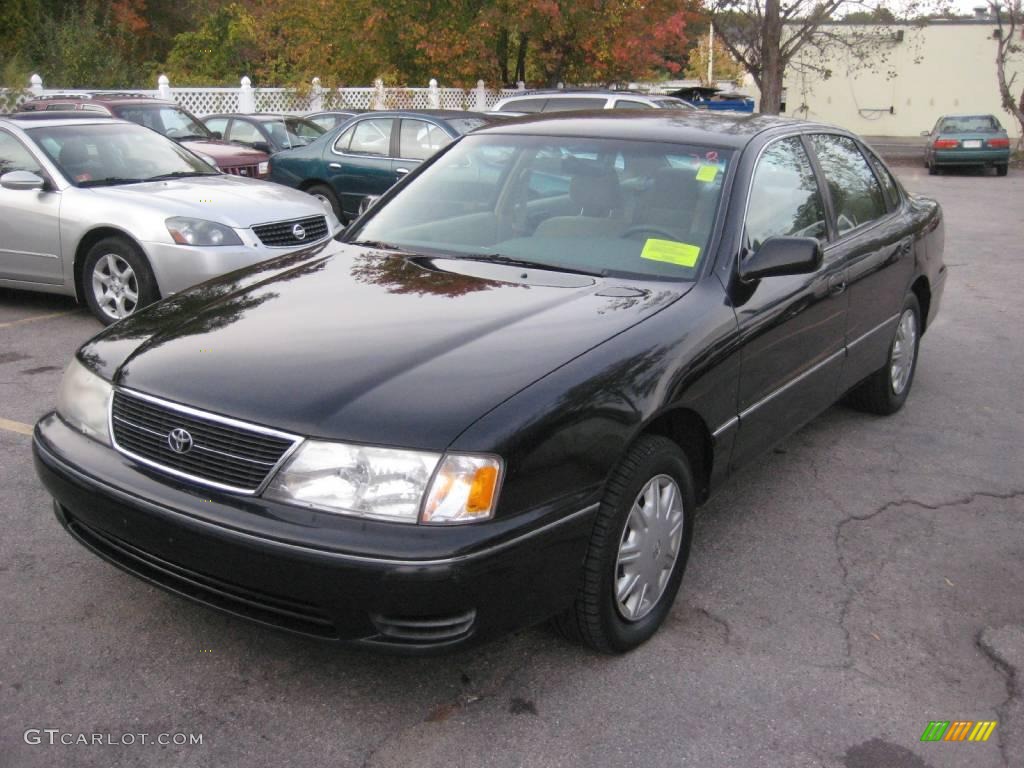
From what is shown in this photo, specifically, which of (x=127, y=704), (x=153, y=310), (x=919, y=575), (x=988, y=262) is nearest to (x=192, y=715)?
(x=127, y=704)

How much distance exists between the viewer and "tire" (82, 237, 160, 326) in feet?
23.5

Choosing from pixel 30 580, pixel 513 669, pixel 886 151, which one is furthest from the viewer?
pixel 886 151

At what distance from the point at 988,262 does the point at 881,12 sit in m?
19.7

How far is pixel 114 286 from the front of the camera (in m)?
7.36

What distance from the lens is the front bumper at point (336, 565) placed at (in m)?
2.61

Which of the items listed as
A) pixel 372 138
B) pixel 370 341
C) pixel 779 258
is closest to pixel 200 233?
pixel 370 341

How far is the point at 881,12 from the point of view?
28.4 m

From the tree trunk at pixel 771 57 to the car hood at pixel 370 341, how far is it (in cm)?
2609

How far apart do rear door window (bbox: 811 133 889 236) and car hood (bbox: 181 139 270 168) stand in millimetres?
9394

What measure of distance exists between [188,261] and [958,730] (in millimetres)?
5626

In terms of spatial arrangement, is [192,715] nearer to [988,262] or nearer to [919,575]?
[919,575]

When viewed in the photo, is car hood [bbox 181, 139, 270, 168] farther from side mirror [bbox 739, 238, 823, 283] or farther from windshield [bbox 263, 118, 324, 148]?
side mirror [bbox 739, 238, 823, 283]

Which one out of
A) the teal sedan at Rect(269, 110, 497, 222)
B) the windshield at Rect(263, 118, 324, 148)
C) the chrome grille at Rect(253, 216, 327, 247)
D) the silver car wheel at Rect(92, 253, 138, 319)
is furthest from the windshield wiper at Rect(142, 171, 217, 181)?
the windshield at Rect(263, 118, 324, 148)

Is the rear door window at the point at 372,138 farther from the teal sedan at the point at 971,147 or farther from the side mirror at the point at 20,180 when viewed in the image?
the teal sedan at the point at 971,147
